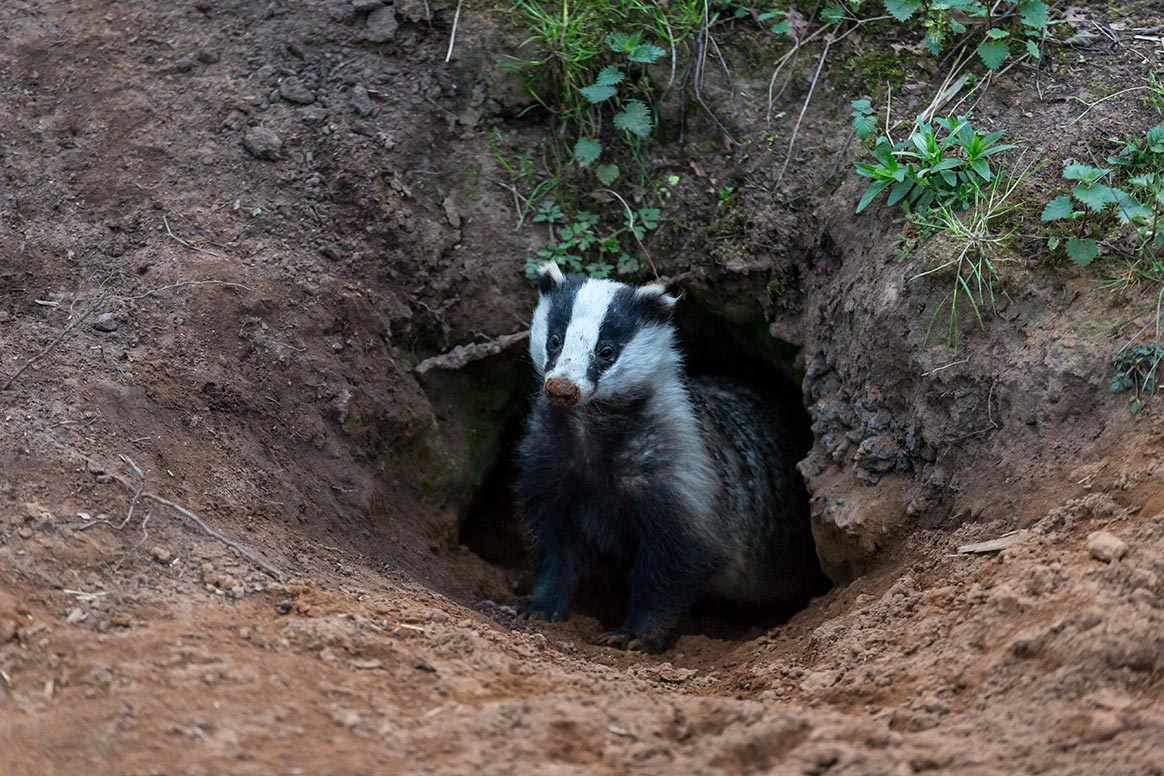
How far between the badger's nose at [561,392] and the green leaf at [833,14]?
256 centimetres

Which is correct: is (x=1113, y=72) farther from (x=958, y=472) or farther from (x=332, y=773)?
(x=332, y=773)

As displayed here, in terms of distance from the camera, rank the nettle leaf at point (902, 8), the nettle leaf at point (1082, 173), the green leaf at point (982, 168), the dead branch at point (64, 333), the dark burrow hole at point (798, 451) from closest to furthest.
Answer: the dead branch at point (64, 333), the nettle leaf at point (1082, 173), the green leaf at point (982, 168), the nettle leaf at point (902, 8), the dark burrow hole at point (798, 451)

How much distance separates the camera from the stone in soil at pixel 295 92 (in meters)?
5.68

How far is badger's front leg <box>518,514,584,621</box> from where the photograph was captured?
5391 millimetres

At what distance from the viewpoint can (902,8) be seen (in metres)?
5.28

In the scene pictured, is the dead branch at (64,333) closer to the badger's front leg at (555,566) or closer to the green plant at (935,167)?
the badger's front leg at (555,566)

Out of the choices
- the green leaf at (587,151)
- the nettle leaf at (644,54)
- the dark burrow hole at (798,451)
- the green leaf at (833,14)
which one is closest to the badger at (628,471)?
the dark burrow hole at (798,451)

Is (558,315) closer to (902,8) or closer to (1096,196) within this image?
(902,8)

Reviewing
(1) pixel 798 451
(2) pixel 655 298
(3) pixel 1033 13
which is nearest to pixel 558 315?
(2) pixel 655 298

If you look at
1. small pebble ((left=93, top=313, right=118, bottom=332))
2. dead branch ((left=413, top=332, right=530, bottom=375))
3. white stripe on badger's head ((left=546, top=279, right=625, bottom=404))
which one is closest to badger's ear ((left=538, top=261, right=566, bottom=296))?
white stripe on badger's head ((left=546, top=279, right=625, bottom=404))

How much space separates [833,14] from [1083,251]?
209 cm

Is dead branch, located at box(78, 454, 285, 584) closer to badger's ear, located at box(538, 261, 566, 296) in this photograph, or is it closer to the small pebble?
the small pebble

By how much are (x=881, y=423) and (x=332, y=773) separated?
323cm

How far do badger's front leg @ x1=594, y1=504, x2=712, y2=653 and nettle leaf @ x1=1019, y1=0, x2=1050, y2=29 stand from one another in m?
3.05
